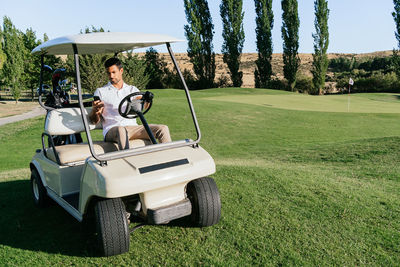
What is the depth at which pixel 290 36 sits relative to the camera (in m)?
34.2

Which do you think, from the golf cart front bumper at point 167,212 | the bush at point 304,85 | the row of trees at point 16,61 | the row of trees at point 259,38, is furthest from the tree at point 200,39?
the golf cart front bumper at point 167,212

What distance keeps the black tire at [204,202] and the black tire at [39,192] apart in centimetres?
181

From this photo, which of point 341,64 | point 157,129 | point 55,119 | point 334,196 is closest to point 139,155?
point 157,129

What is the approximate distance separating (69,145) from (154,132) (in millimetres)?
1031

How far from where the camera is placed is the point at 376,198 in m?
3.94

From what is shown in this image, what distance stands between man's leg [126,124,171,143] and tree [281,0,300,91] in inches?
1292

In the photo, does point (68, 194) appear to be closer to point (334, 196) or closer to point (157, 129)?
point (157, 129)

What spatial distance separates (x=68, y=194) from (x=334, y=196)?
9.80 ft

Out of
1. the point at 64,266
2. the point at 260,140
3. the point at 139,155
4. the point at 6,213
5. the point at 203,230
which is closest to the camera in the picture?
the point at 64,266

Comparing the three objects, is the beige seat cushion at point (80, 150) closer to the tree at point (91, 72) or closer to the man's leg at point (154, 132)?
the man's leg at point (154, 132)

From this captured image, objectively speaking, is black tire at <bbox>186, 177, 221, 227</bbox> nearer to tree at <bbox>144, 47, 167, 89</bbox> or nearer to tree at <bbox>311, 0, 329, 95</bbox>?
tree at <bbox>311, 0, 329, 95</bbox>

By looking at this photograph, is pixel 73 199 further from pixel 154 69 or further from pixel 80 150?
pixel 154 69

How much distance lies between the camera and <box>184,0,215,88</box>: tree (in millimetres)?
34406

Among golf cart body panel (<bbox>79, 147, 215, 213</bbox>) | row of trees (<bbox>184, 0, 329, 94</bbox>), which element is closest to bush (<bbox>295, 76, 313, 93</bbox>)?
row of trees (<bbox>184, 0, 329, 94</bbox>)
